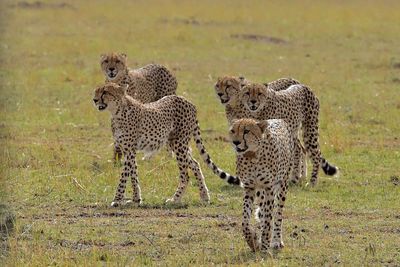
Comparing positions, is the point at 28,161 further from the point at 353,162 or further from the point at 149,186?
the point at 353,162

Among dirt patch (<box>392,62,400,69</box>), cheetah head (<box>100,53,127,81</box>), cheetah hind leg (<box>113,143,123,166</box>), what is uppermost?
cheetah head (<box>100,53,127,81</box>)

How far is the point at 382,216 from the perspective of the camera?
869 cm

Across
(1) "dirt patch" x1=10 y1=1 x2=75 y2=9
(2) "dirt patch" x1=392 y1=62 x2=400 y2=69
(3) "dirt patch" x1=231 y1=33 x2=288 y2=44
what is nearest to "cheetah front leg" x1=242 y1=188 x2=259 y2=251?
(2) "dirt patch" x1=392 y1=62 x2=400 y2=69

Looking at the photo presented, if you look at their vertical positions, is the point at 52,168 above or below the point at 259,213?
below

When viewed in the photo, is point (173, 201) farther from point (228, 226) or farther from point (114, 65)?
point (114, 65)

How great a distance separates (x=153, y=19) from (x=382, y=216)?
750 inches

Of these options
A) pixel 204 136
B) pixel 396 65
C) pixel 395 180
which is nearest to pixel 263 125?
pixel 395 180

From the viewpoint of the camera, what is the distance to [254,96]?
9.43m

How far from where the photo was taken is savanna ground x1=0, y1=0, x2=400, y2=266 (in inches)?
298

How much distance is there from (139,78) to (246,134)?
4.46 metres

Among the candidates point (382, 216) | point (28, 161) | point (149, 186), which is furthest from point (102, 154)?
point (382, 216)

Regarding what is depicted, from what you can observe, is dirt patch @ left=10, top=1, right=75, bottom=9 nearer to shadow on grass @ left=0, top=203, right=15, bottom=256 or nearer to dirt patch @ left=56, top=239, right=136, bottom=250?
shadow on grass @ left=0, top=203, right=15, bottom=256

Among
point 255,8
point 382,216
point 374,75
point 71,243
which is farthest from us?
point 255,8

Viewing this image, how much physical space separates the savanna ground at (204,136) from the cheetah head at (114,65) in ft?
2.72
